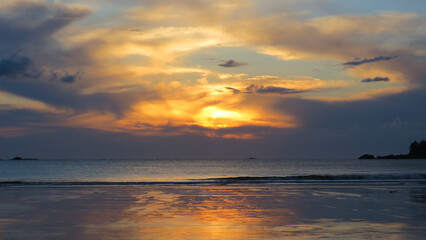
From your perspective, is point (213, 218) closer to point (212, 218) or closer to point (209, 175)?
point (212, 218)

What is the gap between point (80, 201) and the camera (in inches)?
1080

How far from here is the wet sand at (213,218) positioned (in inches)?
639

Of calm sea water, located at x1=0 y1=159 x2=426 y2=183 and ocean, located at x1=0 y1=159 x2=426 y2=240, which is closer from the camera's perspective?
ocean, located at x1=0 y1=159 x2=426 y2=240

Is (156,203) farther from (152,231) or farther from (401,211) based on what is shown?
(401,211)

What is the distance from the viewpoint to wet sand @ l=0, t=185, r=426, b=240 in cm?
1623

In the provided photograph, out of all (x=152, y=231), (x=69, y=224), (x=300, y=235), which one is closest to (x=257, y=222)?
(x=300, y=235)

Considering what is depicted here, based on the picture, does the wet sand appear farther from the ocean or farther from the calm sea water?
the calm sea water

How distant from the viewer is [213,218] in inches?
790

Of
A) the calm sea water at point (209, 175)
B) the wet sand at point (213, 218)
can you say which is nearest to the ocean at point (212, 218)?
the wet sand at point (213, 218)

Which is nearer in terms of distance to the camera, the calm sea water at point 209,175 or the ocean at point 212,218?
the ocean at point 212,218

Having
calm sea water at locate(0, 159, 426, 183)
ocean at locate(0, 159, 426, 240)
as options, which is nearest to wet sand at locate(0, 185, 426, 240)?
ocean at locate(0, 159, 426, 240)

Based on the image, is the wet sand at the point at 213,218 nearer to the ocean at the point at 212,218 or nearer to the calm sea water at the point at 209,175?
the ocean at the point at 212,218

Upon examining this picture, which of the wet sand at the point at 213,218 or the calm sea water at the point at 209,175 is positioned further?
the calm sea water at the point at 209,175

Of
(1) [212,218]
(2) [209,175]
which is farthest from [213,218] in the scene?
(2) [209,175]
